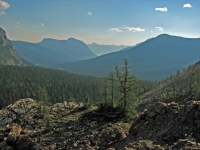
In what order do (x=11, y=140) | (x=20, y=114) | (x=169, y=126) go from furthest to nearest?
1. (x=20, y=114)
2. (x=11, y=140)
3. (x=169, y=126)

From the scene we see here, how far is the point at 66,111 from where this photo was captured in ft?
162

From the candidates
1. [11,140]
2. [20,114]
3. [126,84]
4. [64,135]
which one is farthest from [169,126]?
[20,114]

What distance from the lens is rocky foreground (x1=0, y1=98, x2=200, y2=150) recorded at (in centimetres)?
1975

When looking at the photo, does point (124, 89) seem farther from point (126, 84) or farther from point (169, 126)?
point (169, 126)

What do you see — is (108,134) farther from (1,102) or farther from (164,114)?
(1,102)

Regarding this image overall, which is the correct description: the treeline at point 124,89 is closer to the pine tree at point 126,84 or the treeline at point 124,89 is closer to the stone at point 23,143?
the pine tree at point 126,84

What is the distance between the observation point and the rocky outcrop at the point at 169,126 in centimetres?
1941

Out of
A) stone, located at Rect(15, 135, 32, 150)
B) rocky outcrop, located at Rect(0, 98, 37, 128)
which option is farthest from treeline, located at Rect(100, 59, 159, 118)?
rocky outcrop, located at Rect(0, 98, 37, 128)

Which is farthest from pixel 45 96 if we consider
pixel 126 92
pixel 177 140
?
pixel 177 140

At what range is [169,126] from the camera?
71.8 feet

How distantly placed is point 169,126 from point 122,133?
22.1 ft

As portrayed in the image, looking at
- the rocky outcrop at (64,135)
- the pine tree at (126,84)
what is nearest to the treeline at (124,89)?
the pine tree at (126,84)

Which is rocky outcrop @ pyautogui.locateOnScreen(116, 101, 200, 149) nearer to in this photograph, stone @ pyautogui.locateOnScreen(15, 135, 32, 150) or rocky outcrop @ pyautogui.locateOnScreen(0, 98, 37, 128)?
stone @ pyautogui.locateOnScreen(15, 135, 32, 150)

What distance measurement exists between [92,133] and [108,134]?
320cm
